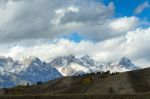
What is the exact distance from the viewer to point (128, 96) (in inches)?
3856

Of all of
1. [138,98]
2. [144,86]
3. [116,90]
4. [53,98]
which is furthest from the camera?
[144,86]

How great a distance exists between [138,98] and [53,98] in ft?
69.1

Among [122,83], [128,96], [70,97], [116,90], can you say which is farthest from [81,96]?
[122,83]

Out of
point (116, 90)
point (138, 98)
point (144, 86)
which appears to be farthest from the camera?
point (144, 86)

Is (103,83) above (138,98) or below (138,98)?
above

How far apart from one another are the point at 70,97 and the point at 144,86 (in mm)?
99833

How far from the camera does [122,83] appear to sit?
194500 mm

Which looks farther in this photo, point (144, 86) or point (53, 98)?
point (144, 86)

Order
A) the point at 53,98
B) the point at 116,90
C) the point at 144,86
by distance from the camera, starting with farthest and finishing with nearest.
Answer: the point at 144,86, the point at 116,90, the point at 53,98

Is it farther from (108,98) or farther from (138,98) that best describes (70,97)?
(138,98)

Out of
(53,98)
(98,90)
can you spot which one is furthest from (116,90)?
(53,98)

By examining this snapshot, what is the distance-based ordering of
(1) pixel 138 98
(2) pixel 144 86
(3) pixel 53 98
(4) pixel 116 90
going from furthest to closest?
(2) pixel 144 86 → (4) pixel 116 90 → (3) pixel 53 98 → (1) pixel 138 98

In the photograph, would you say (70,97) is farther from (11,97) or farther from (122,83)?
(122,83)

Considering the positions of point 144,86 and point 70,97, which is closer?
point 70,97
